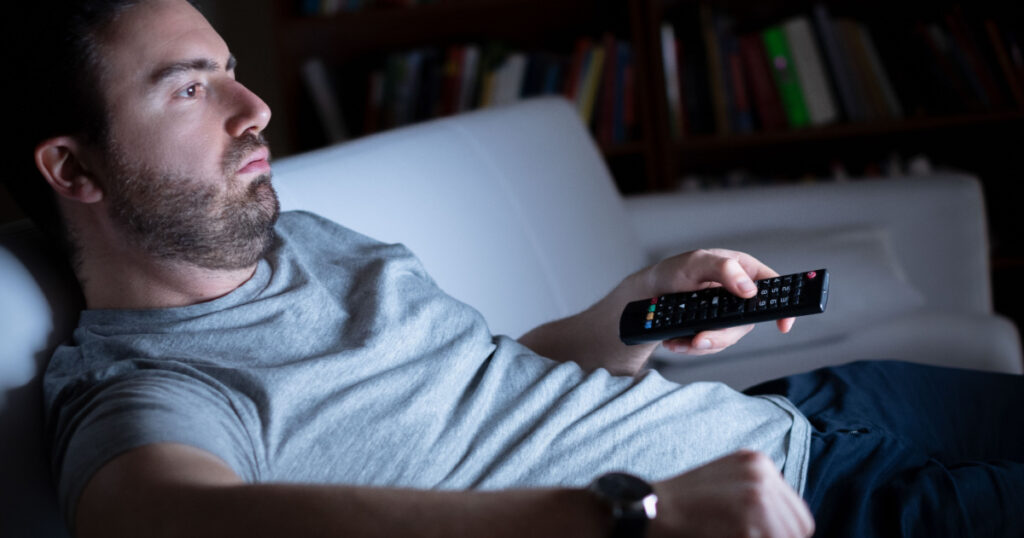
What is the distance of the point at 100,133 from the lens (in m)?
0.82

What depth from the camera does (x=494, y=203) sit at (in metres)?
1.47

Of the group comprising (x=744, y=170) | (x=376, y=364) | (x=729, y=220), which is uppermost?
(x=376, y=364)

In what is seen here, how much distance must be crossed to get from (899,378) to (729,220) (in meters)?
0.65

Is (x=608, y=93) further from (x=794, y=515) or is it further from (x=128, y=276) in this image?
(x=794, y=515)

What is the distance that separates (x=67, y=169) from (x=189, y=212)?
12cm

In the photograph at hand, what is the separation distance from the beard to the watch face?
1.57ft

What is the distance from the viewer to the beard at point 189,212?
829 millimetres

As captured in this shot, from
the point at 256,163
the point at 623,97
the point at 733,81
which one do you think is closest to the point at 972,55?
the point at 733,81

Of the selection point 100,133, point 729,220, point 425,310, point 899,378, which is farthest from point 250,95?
point 729,220

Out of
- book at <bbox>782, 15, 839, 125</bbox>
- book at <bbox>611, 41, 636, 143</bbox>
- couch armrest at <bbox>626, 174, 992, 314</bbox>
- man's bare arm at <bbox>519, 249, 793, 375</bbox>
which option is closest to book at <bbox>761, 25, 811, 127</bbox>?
book at <bbox>782, 15, 839, 125</bbox>

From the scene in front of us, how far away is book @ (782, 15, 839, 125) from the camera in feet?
7.48

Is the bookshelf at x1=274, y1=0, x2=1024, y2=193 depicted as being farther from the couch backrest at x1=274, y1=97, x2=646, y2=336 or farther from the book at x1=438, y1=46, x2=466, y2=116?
the couch backrest at x1=274, y1=97, x2=646, y2=336

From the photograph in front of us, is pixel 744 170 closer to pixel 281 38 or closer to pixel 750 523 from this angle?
pixel 281 38

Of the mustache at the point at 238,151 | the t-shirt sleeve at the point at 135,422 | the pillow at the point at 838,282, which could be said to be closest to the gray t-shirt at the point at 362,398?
the t-shirt sleeve at the point at 135,422
